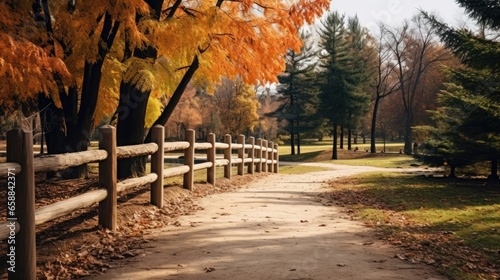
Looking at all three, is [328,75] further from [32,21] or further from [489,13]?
[32,21]

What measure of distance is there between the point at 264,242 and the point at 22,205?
9.34ft

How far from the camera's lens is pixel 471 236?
694cm

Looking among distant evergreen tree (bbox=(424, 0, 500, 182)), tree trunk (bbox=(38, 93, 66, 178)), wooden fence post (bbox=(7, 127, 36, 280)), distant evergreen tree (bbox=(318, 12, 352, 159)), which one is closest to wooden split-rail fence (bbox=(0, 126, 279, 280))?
wooden fence post (bbox=(7, 127, 36, 280))

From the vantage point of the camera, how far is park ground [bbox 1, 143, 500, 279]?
4.62 metres

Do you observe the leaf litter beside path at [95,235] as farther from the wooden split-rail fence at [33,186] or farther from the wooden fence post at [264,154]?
the wooden fence post at [264,154]

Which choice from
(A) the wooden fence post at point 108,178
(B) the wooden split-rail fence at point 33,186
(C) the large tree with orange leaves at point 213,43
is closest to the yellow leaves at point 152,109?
(C) the large tree with orange leaves at point 213,43

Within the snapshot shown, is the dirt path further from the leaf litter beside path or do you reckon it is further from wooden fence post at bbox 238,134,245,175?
wooden fence post at bbox 238,134,245,175

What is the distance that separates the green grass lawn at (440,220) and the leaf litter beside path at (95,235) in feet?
11.2

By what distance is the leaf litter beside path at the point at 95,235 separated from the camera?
4.84 meters

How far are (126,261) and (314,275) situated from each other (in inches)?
81.8

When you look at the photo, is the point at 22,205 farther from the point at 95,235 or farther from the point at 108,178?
the point at 108,178

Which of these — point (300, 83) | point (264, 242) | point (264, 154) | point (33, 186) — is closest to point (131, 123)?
point (264, 242)

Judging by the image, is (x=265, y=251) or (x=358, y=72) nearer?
(x=265, y=251)

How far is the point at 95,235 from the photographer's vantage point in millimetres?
6016
